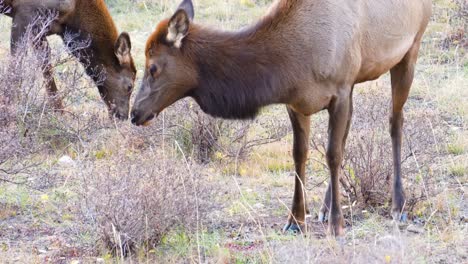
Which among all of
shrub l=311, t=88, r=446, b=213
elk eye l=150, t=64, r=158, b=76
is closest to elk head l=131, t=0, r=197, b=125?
elk eye l=150, t=64, r=158, b=76

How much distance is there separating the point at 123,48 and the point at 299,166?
283cm

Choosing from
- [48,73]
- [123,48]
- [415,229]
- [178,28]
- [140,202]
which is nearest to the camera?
[140,202]

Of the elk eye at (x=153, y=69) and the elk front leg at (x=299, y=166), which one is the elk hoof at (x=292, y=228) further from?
the elk eye at (x=153, y=69)

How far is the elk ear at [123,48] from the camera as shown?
29.8ft

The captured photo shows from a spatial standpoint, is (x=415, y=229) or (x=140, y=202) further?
(x=415, y=229)

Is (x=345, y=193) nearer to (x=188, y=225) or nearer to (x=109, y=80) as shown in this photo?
(x=188, y=225)

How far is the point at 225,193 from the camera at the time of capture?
8133 millimetres

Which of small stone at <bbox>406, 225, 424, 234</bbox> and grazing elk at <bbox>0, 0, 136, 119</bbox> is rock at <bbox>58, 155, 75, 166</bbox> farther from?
small stone at <bbox>406, 225, 424, 234</bbox>

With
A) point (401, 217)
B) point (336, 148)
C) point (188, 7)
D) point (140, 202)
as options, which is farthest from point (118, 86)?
point (140, 202)

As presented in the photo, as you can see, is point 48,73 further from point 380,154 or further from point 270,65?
point 380,154

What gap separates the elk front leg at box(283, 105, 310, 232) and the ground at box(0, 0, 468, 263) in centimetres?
12

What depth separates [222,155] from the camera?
30.1 feet

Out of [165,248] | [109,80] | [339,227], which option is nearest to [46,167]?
[109,80]

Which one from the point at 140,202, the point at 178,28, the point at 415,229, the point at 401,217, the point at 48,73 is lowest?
the point at 415,229
